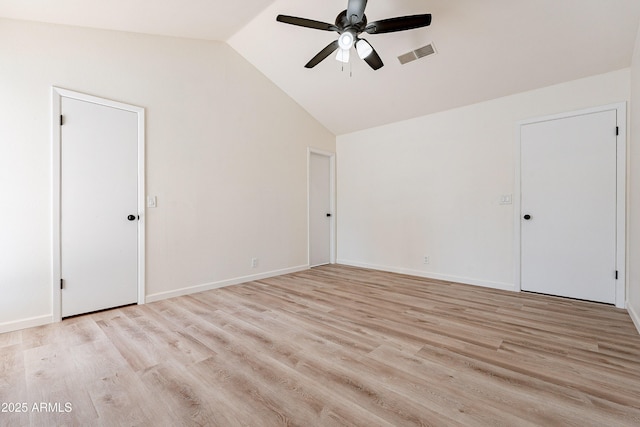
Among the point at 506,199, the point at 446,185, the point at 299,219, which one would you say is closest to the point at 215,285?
the point at 299,219

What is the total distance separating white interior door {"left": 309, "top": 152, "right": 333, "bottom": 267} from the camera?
5.34 m

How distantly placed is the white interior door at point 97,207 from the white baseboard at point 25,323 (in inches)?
5.5

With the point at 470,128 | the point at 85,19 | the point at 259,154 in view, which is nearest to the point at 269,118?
the point at 259,154

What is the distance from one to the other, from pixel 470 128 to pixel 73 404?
4844 mm

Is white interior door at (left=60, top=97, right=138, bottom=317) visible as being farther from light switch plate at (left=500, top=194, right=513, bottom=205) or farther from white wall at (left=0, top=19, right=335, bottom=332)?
light switch plate at (left=500, top=194, right=513, bottom=205)

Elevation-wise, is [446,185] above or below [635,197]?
above

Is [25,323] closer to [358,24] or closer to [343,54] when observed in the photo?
[343,54]

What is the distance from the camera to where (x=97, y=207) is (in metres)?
3.01

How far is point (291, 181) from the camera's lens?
16.1 ft

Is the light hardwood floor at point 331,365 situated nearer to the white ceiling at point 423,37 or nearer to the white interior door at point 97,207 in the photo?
the white interior door at point 97,207

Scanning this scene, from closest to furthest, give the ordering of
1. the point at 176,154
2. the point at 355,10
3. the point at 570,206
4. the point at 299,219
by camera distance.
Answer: the point at 355,10 < the point at 570,206 < the point at 176,154 < the point at 299,219

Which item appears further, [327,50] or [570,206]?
[570,206]

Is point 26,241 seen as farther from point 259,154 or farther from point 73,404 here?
point 259,154

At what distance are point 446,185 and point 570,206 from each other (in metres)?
1.45
